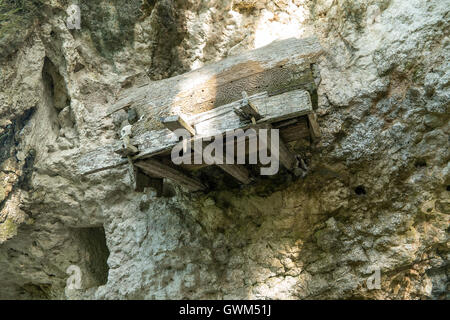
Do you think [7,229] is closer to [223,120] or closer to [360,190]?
[223,120]

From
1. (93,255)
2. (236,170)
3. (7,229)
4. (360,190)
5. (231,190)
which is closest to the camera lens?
(236,170)

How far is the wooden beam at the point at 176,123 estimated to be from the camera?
2094 millimetres

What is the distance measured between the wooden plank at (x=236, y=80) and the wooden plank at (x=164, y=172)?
0.37 meters

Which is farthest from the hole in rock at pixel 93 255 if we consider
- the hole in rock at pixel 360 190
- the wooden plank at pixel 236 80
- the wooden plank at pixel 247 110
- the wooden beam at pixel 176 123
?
the hole in rock at pixel 360 190

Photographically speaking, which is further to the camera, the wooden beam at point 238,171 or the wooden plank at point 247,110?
the wooden beam at point 238,171

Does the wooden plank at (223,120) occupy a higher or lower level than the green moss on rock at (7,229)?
higher

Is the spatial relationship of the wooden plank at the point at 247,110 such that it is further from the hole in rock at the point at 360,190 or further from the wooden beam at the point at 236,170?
the hole in rock at the point at 360,190

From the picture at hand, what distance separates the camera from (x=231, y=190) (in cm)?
337

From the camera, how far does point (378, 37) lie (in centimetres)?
297

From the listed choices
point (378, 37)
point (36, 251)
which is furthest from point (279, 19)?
point (36, 251)

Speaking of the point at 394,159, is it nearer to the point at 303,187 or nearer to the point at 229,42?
the point at 303,187

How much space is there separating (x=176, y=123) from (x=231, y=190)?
1401mm

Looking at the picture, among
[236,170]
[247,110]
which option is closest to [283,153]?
[236,170]

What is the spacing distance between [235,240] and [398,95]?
195cm
